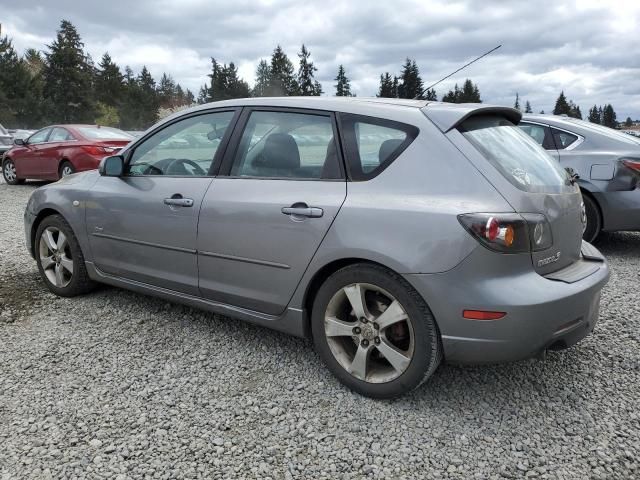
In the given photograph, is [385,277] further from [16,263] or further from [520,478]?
[16,263]

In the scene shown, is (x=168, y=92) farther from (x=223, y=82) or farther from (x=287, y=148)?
(x=287, y=148)

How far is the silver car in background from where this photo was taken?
17.8 ft

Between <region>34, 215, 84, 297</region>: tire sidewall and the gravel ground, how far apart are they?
459 millimetres

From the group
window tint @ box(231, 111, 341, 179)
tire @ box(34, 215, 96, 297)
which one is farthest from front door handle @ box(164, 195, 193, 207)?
tire @ box(34, 215, 96, 297)

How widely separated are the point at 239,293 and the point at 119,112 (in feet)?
272

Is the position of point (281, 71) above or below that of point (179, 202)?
above

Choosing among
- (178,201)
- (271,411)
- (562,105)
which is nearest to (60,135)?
(178,201)

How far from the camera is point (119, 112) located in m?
78.3

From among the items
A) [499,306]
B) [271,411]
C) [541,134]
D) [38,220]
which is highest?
[541,134]

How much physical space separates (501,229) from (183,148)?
2.28 meters

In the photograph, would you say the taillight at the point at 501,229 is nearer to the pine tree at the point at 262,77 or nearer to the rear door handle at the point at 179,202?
the rear door handle at the point at 179,202

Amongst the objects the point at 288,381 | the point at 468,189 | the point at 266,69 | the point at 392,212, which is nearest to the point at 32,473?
the point at 288,381

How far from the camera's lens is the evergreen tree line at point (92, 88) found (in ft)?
193

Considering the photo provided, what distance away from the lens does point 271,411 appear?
2686mm
